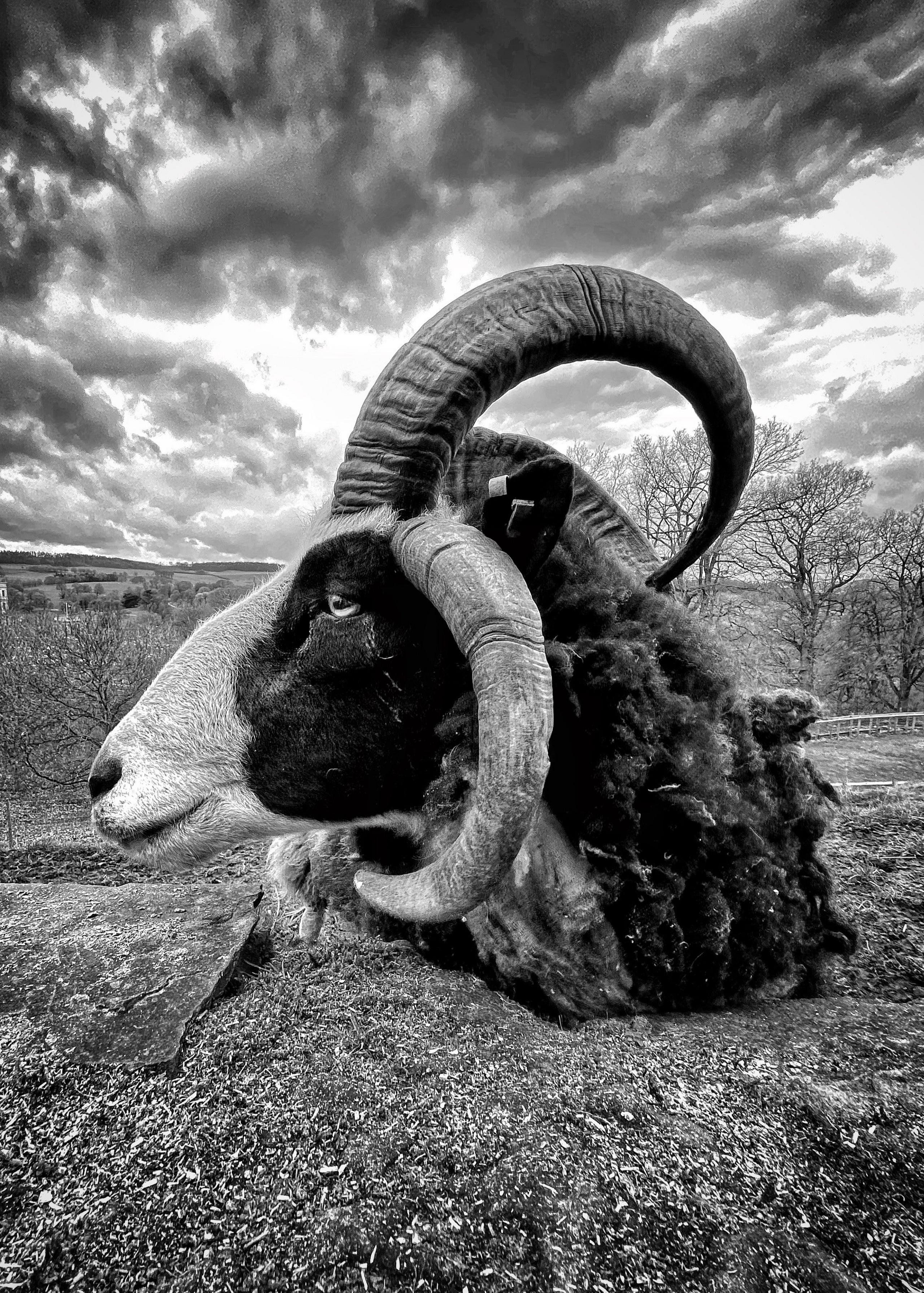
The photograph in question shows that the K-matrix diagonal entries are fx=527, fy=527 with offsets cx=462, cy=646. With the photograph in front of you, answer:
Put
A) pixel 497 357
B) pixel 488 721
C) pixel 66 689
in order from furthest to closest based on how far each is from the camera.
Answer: pixel 66 689 < pixel 497 357 < pixel 488 721

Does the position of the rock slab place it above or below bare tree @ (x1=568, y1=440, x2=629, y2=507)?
below

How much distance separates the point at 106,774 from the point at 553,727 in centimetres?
199

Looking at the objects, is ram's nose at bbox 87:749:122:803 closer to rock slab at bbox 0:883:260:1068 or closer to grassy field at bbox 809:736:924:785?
rock slab at bbox 0:883:260:1068

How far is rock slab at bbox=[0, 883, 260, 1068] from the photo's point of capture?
1.71 metres

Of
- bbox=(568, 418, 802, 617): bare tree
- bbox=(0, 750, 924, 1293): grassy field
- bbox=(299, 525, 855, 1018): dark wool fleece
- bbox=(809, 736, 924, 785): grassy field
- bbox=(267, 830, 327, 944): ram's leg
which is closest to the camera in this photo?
bbox=(0, 750, 924, 1293): grassy field

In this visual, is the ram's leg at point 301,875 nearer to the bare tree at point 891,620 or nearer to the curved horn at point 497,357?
the curved horn at point 497,357

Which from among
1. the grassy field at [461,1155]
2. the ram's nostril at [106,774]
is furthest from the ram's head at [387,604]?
the grassy field at [461,1155]

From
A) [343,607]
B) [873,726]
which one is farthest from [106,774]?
[873,726]

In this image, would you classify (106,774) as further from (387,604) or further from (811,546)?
(811,546)

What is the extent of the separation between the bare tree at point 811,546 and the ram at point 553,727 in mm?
20761

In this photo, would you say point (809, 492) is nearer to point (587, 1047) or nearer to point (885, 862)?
point (885, 862)

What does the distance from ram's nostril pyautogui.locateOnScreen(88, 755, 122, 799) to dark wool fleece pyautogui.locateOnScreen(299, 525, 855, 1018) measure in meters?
1.43

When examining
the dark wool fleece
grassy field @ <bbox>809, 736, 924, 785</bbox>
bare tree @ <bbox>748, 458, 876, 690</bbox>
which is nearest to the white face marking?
the dark wool fleece

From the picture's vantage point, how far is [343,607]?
2.52 meters
